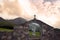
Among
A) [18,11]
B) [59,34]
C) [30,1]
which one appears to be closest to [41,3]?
[30,1]

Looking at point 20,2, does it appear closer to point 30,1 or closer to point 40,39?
point 30,1

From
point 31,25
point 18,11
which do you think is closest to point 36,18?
point 31,25

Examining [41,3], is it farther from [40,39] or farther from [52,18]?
[40,39]

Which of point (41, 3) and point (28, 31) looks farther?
point (41, 3)

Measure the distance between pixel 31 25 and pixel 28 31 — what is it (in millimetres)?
604

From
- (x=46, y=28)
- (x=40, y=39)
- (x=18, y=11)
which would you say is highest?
(x=18, y=11)

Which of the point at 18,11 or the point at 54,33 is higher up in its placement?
the point at 18,11

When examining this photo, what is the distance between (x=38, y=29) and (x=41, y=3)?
6.07 feet

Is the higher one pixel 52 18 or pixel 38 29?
pixel 52 18

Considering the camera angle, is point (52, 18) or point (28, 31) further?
point (52, 18)

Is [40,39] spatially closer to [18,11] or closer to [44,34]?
[44,34]

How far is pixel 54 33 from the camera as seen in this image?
11969 mm

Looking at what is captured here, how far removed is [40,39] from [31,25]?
1111mm

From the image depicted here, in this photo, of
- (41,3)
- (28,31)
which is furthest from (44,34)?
(41,3)
